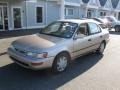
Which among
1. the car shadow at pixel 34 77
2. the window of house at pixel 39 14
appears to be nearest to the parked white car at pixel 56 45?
the car shadow at pixel 34 77

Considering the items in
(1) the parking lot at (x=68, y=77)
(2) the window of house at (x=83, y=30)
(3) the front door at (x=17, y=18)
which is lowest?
(1) the parking lot at (x=68, y=77)

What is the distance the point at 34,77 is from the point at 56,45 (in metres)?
1.17

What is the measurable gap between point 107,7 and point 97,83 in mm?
35396

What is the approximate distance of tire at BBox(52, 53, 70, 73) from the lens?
552 cm

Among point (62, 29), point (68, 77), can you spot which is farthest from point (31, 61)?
point (62, 29)

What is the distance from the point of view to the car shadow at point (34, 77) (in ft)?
15.6

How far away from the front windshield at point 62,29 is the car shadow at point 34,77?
1.23 m

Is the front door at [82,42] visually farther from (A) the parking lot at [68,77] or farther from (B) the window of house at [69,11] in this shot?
(B) the window of house at [69,11]

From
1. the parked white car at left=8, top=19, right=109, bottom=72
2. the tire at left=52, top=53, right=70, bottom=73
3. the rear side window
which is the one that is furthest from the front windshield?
the rear side window

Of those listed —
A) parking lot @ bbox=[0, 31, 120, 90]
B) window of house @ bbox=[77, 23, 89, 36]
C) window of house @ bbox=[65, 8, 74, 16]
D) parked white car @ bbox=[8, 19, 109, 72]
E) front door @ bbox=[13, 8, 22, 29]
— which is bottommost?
parking lot @ bbox=[0, 31, 120, 90]

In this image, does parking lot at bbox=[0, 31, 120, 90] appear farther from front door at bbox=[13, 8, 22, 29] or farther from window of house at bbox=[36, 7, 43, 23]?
window of house at bbox=[36, 7, 43, 23]

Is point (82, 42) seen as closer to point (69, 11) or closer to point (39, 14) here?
point (39, 14)

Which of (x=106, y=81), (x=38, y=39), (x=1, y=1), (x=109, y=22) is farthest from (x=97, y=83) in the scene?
(x=109, y=22)

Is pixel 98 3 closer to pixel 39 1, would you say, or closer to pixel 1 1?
pixel 39 1
